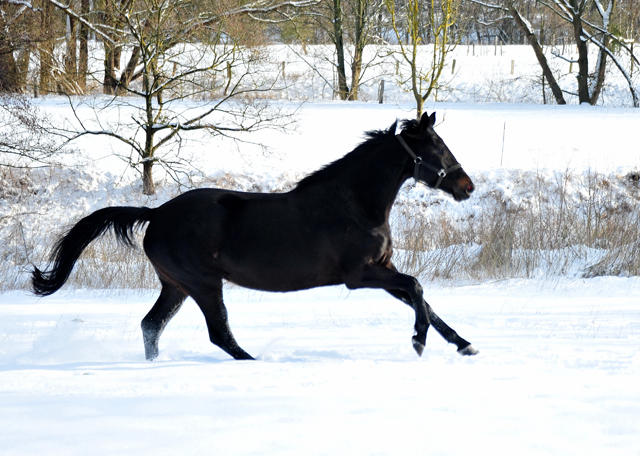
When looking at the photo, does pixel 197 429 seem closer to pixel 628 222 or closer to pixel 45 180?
pixel 628 222

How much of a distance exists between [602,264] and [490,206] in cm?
600

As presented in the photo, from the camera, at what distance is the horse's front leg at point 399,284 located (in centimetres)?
421

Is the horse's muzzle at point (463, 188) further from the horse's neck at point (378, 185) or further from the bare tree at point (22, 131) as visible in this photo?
the bare tree at point (22, 131)

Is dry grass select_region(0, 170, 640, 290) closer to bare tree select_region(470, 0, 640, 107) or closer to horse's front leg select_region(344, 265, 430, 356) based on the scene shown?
horse's front leg select_region(344, 265, 430, 356)

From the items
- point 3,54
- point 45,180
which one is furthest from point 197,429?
point 45,180

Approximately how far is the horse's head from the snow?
45.6 inches

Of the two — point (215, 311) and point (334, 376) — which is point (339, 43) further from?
point (334, 376)

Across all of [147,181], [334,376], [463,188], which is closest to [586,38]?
[147,181]

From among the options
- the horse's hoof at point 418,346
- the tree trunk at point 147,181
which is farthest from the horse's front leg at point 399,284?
the tree trunk at point 147,181

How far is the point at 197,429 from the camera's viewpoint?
2.48m

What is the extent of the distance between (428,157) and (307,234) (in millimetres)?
995

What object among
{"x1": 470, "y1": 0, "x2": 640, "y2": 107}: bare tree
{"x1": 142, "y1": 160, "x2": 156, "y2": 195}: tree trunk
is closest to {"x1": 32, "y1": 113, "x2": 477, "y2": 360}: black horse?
{"x1": 142, "y1": 160, "x2": 156, "y2": 195}: tree trunk

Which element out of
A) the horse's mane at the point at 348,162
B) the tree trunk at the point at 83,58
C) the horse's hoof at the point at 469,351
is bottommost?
the horse's hoof at the point at 469,351

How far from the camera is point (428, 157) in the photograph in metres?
4.52
